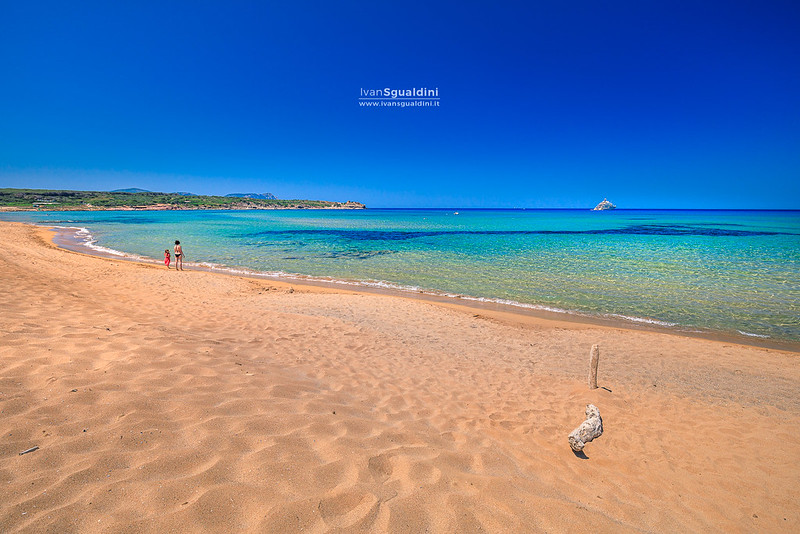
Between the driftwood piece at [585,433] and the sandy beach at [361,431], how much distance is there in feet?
0.63

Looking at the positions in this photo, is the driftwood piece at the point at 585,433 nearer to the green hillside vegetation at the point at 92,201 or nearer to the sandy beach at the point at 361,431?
the sandy beach at the point at 361,431

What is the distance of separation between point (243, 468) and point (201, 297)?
36.1 feet

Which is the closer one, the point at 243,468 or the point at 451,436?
the point at 243,468

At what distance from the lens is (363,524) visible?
9.83 ft

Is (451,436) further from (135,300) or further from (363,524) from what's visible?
(135,300)

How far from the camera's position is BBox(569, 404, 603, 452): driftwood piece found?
495 centimetres

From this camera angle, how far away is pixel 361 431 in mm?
4594

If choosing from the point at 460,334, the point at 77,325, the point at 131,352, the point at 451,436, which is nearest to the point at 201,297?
the point at 77,325

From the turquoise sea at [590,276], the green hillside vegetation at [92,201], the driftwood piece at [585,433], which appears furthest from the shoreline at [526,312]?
the green hillside vegetation at [92,201]

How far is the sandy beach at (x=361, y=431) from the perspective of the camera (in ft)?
10.0

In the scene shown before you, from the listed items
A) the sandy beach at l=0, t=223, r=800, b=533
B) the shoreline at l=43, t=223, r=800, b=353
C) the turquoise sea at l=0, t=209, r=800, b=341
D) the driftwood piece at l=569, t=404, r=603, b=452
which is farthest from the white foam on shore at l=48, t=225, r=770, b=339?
the driftwood piece at l=569, t=404, r=603, b=452

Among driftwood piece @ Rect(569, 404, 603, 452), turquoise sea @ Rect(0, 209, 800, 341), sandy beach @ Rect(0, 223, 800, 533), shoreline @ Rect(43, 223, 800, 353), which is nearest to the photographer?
sandy beach @ Rect(0, 223, 800, 533)

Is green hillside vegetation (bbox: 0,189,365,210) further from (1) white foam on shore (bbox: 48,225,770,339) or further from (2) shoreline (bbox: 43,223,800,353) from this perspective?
(2) shoreline (bbox: 43,223,800,353)

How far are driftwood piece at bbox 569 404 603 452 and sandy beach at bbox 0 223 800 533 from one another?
193 millimetres
